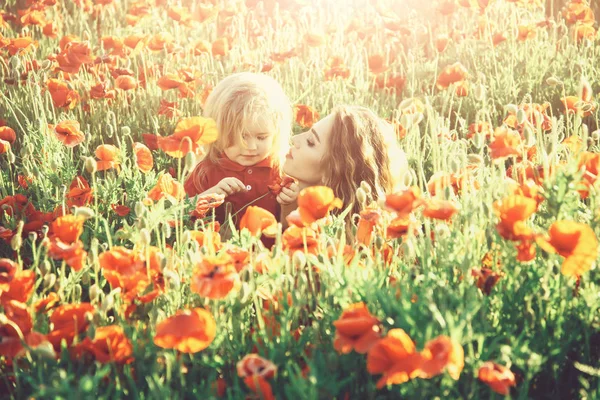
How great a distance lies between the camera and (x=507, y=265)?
1.83m

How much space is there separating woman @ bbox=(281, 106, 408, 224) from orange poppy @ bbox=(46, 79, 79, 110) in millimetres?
1365

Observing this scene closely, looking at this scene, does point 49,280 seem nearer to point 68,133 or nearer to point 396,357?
point 396,357

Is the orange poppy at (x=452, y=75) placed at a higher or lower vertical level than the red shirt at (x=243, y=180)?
higher

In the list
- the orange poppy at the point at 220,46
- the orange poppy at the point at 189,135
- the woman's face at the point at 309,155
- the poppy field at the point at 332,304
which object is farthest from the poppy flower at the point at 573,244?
the orange poppy at the point at 220,46

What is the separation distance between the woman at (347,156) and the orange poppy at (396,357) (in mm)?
1469

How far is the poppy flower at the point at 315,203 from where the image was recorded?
6.02ft

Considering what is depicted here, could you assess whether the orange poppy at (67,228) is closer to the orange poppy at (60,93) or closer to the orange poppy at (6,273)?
the orange poppy at (6,273)

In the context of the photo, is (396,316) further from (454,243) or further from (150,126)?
(150,126)

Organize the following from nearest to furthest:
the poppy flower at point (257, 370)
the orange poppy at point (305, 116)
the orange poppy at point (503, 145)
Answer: the poppy flower at point (257, 370) < the orange poppy at point (503, 145) < the orange poppy at point (305, 116)

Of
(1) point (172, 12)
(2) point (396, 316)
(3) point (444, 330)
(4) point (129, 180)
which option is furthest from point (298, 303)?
A: (1) point (172, 12)

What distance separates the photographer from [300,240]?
75.7 inches

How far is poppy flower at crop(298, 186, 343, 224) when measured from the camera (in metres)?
1.83

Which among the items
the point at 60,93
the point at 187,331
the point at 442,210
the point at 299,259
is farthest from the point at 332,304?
the point at 60,93

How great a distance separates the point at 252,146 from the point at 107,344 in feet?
5.78
